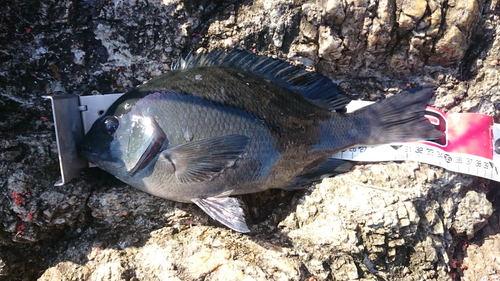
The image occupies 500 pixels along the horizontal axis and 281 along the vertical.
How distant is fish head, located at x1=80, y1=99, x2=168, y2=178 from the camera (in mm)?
2047

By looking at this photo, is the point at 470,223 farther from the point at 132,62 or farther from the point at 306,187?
the point at 132,62

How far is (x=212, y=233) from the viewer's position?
7.16 feet

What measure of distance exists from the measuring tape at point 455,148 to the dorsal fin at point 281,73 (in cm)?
26

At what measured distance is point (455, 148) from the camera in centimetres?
258

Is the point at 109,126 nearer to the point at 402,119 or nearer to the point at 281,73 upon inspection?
the point at 281,73

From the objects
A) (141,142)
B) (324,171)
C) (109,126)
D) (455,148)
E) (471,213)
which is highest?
(109,126)

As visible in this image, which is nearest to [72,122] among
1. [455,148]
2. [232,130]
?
[232,130]

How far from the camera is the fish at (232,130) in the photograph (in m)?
2.07

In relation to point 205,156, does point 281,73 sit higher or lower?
higher

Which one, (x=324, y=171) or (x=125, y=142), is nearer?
(x=125, y=142)

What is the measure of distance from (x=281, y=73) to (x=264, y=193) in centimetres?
87

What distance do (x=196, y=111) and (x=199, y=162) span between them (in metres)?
0.31

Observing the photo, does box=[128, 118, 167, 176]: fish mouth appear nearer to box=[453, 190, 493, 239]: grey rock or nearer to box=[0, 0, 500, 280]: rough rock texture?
box=[0, 0, 500, 280]: rough rock texture

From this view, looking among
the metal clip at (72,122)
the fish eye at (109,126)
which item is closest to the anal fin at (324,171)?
the fish eye at (109,126)
